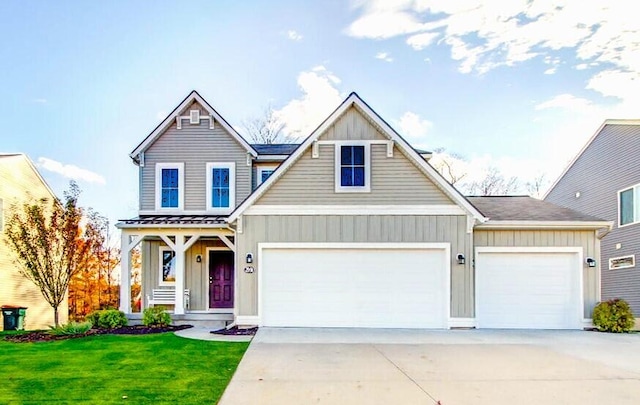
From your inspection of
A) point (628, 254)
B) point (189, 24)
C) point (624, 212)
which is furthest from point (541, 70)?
point (189, 24)

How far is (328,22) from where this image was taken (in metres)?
17.0

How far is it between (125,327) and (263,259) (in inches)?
160

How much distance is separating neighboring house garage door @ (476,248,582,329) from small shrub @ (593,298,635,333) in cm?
51

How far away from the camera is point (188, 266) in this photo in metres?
15.0

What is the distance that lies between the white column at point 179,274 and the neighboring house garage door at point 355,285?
9.47 ft

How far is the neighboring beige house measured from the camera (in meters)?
17.9

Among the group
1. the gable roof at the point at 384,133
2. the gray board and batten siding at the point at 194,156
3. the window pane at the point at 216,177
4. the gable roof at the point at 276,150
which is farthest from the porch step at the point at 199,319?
the gable roof at the point at 276,150

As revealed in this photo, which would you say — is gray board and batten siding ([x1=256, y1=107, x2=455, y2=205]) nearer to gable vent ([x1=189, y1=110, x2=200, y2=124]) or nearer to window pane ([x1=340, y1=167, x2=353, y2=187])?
window pane ([x1=340, y1=167, x2=353, y2=187])

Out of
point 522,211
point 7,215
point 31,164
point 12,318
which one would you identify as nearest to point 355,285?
point 522,211

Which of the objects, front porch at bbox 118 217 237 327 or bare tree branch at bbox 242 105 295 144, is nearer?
front porch at bbox 118 217 237 327

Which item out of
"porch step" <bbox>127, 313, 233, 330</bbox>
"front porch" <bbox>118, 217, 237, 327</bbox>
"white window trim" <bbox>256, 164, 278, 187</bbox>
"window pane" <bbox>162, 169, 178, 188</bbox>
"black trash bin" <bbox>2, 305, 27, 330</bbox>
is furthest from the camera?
"black trash bin" <bbox>2, 305, 27, 330</bbox>

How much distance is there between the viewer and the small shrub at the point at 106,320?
12.0 meters

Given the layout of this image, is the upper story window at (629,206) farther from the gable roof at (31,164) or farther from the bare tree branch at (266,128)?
the gable roof at (31,164)

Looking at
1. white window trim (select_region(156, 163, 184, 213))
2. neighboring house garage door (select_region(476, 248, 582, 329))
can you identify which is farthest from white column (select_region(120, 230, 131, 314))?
neighboring house garage door (select_region(476, 248, 582, 329))
